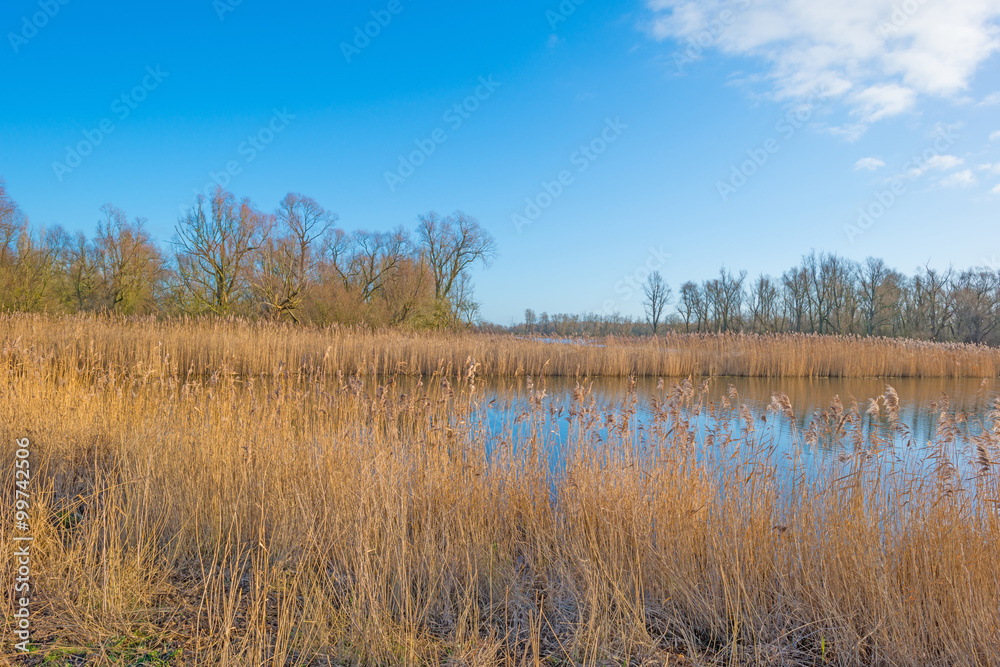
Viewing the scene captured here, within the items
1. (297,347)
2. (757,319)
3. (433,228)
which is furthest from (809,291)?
(297,347)

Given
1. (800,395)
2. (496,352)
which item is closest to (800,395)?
(800,395)

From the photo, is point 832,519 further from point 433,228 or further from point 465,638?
point 433,228

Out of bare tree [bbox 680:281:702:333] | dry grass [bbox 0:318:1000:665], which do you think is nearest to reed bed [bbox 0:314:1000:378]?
dry grass [bbox 0:318:1000:665]

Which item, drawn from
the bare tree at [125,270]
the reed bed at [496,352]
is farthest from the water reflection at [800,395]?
the bare tree at [125,270]

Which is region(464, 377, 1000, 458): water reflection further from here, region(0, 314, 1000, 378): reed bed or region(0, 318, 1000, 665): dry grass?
region(0, 318, 1000, 665): dry grass

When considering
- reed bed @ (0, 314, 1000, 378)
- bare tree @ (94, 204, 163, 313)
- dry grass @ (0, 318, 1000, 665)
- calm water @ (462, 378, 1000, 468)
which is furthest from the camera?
bare tree @ (94, 204, 163, 313)

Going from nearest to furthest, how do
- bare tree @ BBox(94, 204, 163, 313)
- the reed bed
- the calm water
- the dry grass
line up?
the dry grass, the calm water, the reed bed, bare tree @ BBox(94, 204, 163, 313)

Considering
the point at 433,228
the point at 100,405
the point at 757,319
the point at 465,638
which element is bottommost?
the point at 465,638

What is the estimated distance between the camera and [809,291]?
4019cm

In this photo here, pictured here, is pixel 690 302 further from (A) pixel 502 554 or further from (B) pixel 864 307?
(A) pixel 502 554

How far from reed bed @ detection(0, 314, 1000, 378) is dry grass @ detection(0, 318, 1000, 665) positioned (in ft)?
21.3

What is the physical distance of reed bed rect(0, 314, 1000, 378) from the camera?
33.0 ft

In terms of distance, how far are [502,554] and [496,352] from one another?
9.71 m

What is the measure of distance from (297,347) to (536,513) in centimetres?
914
